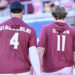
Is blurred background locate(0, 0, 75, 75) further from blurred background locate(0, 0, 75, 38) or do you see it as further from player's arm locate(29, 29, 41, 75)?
player's arm locate(29, 29, 41, 75)

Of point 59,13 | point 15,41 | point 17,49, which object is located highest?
point 59,13

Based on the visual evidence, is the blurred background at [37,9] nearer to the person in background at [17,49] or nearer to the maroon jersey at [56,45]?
the maroon jersey at [56,45]

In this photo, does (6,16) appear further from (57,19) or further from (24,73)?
(24,73)

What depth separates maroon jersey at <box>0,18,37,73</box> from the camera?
4477 millimetres

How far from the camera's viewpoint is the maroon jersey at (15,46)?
4477 millimetres

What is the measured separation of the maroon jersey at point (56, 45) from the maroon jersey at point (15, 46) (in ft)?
1.67

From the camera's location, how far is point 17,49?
450 cm

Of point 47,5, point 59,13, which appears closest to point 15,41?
point 59,13

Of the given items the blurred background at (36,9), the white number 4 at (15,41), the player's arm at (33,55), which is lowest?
the blurred background at (36,9)

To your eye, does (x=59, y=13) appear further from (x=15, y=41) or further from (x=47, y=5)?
(x=47, y=5)

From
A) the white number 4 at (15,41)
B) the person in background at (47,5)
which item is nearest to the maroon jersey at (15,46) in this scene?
the white number 4 at (15,41)

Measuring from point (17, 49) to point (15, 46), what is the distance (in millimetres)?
47

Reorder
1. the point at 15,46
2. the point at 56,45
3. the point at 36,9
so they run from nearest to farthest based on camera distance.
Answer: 1. the point at 15,46
2. the point at 56,45
3. the point at 36,9

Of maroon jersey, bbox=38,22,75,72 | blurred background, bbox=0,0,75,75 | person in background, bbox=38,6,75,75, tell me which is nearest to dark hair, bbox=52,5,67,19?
person in background, bbox=38,6,75,75
